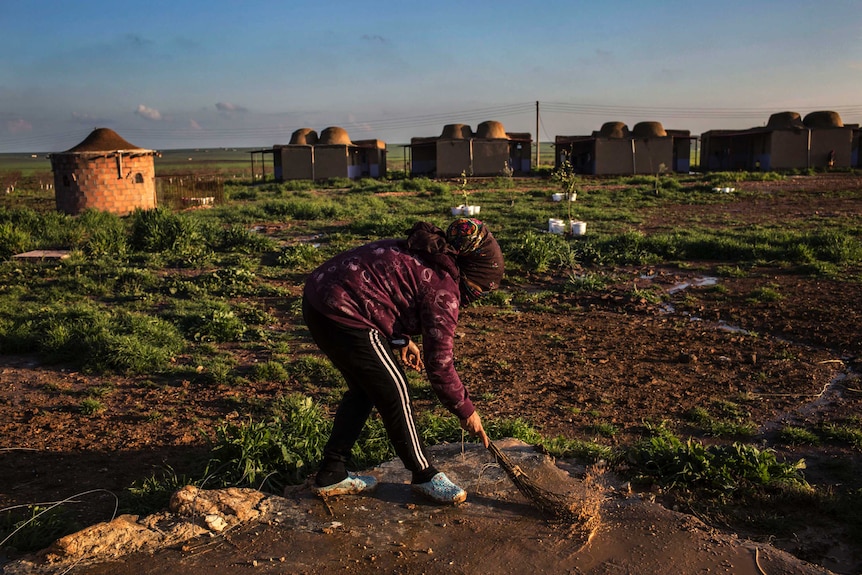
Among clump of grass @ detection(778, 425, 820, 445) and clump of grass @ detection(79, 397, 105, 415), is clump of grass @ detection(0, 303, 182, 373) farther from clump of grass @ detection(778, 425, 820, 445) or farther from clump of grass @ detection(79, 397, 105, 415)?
clump of grass @ detection(778, 425, 820, 445)

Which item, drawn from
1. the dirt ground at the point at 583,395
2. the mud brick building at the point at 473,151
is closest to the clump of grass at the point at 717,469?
the dirt ground at the point at 583,395

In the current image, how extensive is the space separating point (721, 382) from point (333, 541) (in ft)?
12.1

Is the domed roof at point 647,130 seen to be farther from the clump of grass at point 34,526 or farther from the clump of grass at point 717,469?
the clump of grass at point 34,526

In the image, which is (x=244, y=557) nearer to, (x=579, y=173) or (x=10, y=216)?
(x=10, y=216)

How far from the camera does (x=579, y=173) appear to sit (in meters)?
35.9

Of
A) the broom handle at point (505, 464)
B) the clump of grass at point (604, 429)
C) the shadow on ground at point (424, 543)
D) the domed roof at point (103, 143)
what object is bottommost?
the clump of grass at point (604, 429)

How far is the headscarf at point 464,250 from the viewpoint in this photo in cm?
305

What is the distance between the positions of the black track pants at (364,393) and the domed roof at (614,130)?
33.5 m

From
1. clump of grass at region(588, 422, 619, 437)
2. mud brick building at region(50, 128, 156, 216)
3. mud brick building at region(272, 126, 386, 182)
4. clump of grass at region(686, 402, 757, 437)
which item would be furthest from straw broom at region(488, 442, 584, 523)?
mud brick building at region(272, 126, 386, 182)

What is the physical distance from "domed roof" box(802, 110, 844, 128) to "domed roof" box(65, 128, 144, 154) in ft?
103

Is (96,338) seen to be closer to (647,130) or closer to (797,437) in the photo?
(797,437)

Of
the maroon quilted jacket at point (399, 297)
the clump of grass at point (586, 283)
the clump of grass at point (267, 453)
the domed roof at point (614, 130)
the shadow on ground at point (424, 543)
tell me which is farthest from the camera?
the domed roof at point (614, 130)

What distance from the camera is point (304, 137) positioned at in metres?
36.2

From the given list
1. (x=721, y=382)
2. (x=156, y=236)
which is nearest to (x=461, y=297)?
(x=721, y=382)
